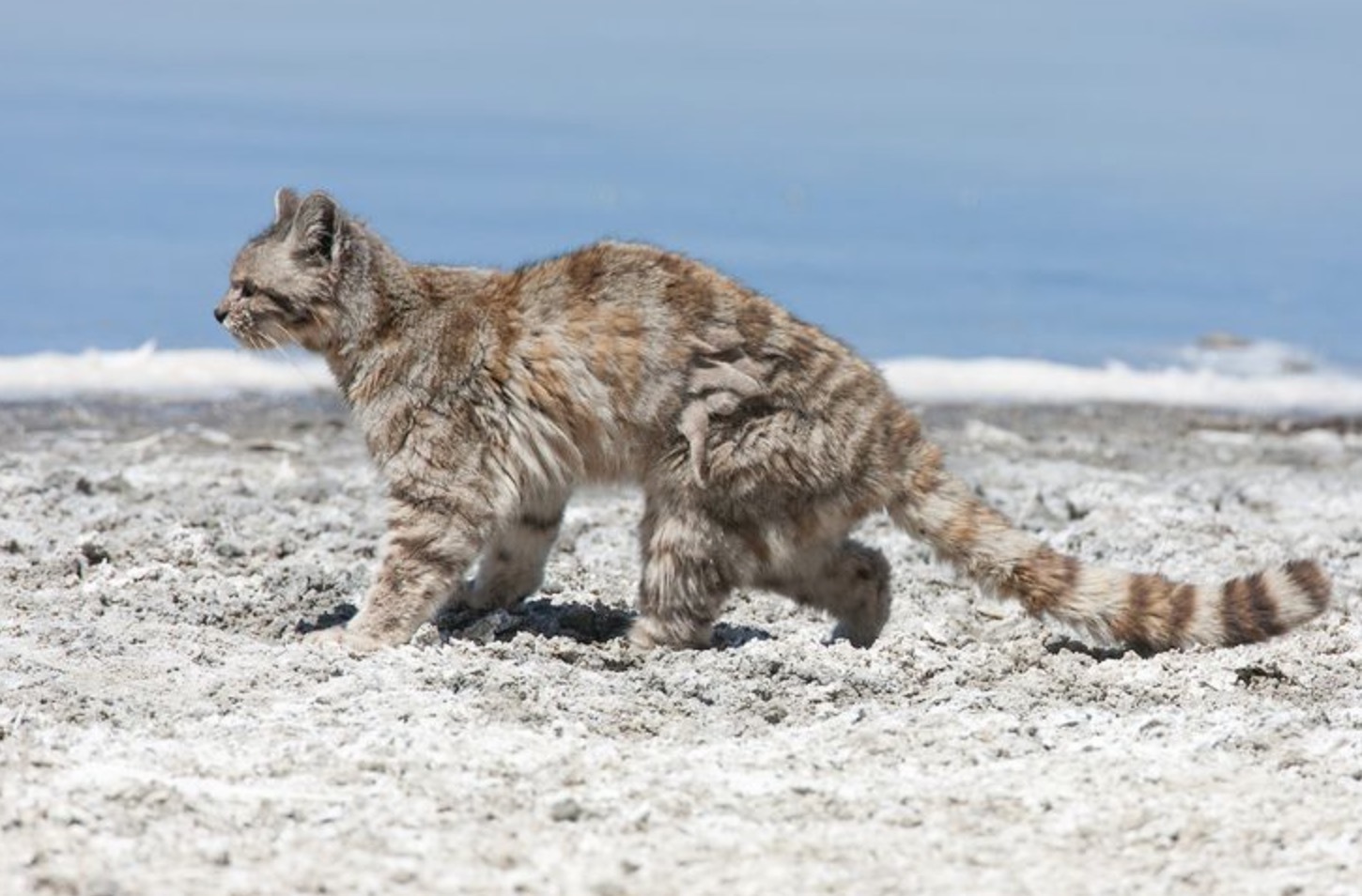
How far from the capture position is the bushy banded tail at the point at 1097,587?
296 inches

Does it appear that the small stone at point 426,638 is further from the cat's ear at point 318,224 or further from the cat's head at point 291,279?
the cat's ear at point 318,224

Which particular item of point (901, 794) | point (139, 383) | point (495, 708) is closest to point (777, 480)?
point (495, 708)

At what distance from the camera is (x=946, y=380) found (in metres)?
17.8

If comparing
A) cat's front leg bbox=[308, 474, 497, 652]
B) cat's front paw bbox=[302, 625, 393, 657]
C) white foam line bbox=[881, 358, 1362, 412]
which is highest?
white foam line bbox=[881, 358, 1362, 412]

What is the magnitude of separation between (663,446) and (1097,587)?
153 centimetres

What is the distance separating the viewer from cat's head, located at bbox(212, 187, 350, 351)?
8.25 meters

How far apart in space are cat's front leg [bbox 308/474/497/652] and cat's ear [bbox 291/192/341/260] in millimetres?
972

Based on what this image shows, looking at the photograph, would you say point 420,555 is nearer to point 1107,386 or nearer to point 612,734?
point 612,734

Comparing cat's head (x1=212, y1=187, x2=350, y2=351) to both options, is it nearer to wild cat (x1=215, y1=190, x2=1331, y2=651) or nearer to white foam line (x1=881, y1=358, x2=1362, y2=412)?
wild cat (x1=215, y1=190, x2=1331, y2=651)

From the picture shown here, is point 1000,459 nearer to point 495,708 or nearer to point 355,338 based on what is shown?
point 355,338

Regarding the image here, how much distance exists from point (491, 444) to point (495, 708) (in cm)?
151

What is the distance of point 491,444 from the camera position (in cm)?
792

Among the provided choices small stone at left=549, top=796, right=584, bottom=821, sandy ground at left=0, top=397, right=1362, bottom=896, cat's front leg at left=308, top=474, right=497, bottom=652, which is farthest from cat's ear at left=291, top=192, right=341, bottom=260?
small stone at left=549, top=796, right=584, bottom=821

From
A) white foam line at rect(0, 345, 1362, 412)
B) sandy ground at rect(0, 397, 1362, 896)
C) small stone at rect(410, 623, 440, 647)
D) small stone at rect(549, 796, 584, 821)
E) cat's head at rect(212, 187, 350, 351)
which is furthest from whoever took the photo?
white foam line at rect(0, 345, 1362, 412)
